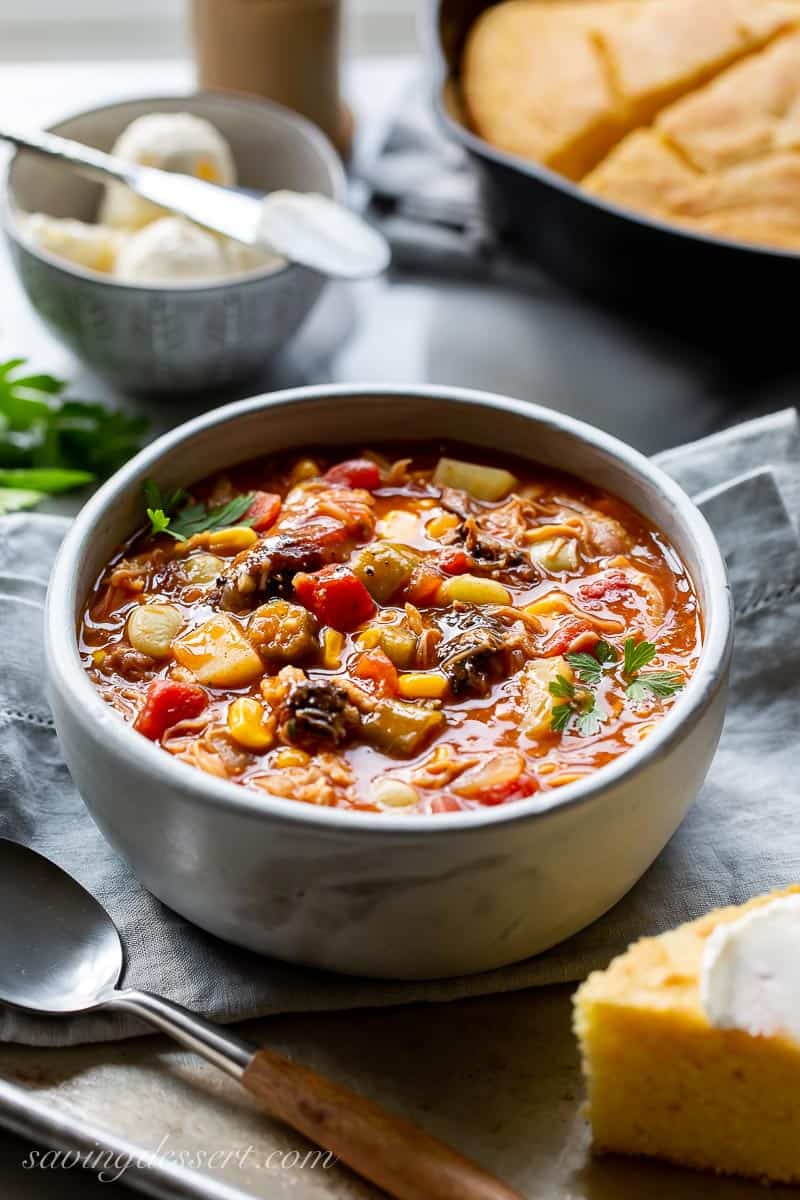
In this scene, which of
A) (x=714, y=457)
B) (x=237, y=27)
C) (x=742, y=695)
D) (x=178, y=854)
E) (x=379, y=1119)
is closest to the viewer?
(x=379, y=1119)

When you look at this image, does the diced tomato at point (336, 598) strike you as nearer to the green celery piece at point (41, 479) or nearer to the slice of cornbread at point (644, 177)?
the green celery piece at point (41, 479)

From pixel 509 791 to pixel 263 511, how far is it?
33.4 inches

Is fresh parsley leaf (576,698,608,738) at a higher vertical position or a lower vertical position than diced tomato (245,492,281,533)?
higher

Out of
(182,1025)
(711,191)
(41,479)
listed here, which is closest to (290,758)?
(182,1025)

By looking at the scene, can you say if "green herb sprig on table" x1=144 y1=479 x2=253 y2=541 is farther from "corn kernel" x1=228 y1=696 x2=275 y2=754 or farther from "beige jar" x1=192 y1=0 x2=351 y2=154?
"beige jar" x1=192 y1=0 x2=351 y2=154

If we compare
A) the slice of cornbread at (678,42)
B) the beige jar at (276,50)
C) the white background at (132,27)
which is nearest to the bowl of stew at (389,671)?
the slice of cornbread at (678,42)

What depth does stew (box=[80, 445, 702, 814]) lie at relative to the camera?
87.6 inches

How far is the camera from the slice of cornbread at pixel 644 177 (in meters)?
4.00

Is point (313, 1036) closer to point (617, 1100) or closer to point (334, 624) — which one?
point (617, 1100)

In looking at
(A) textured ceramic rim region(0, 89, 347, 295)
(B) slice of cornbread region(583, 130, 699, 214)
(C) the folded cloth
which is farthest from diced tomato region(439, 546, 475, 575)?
(B) slice of cornbread region(583, 130, 699, 214)

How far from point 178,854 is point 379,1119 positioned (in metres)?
0.47

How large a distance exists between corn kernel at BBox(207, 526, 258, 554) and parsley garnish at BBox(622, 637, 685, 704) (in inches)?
28.4

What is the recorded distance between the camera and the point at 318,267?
3.64 meters

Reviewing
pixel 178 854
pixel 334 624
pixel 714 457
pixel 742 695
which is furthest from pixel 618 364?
pixel 178 854
